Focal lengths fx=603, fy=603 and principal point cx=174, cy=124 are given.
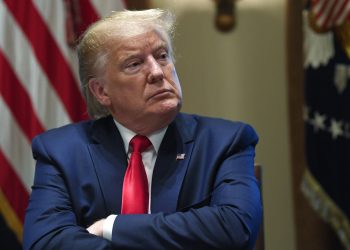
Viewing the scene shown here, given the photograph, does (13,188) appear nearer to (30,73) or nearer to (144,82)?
(30,73)

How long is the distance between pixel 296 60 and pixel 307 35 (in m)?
0.27

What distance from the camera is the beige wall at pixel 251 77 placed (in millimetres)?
3588

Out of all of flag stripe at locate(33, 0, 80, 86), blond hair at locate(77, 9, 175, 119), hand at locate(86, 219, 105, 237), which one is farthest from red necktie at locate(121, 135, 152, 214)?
Answer: flag stripe at locate(33, 0, 80, 86)

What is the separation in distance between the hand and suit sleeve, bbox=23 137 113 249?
0.08ft

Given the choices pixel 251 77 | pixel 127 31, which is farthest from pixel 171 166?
pixel 251 77

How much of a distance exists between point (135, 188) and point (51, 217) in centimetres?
27

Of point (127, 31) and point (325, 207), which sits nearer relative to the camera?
point (127, 31)

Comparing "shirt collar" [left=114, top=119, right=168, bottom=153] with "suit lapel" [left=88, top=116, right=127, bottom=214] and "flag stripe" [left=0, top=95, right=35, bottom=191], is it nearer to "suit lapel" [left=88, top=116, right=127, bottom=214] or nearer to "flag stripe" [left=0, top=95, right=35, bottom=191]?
"suit lapel" [left=88, top=116, right=127, bottom=214]

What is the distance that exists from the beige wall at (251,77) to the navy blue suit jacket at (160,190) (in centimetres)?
152

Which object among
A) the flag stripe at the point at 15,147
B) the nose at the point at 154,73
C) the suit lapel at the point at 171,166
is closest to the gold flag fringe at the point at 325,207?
the suit lapel at the point at 171,166

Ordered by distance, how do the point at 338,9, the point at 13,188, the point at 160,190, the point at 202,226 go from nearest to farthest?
the point at 202,226
the point at 160,190
the point at 338,9
the point at 13,188

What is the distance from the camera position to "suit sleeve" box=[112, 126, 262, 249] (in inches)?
66.0

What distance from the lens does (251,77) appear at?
3.61 meters

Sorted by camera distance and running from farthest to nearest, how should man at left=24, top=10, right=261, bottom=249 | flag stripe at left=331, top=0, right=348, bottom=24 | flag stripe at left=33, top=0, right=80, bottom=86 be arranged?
1. flag stripe at left=33, top=0, right=80, bottom=86
2. flag stripe at left=331, top=0, right=348, bottom=24
3. man at left=24, top=10, right=261, bottom=249
